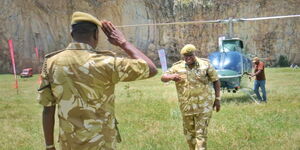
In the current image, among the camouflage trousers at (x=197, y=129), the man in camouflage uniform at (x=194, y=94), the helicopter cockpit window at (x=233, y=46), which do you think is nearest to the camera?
the camouflage trousers at (x=197, y=129)

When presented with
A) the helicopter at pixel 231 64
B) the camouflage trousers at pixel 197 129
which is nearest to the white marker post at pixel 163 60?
the helicopter at pixel 231 64

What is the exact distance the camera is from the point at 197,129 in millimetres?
5152

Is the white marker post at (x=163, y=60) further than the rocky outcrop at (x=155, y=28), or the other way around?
the rocky outcrop at (x=155, y=28)

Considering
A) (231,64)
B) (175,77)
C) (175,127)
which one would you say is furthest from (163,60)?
(175,77)

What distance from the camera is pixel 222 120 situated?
834cm

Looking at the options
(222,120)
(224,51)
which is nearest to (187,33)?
(224,51)

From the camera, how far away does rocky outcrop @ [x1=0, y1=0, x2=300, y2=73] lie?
40719 mm

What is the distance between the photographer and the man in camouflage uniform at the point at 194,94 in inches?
205

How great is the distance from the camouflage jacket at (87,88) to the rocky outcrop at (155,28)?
37431 millimetres

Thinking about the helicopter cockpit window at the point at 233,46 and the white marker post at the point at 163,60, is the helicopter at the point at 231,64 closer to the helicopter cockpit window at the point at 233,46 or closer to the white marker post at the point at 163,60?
the helicopter cockpit window at the point at 233,46

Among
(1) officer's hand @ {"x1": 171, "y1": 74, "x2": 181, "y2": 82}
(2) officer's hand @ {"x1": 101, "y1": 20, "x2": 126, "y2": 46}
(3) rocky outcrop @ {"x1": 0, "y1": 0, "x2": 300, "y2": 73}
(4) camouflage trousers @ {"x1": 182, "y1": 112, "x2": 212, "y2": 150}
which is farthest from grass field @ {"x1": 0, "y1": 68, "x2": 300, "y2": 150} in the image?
(3) rocky outcrop @ {"x1": 0, "y1": 0, "x2": 300, "y2": 73}

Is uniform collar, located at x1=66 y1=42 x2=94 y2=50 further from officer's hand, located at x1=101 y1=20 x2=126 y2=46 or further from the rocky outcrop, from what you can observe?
the rocky outcrop

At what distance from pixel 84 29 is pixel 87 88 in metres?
0.42

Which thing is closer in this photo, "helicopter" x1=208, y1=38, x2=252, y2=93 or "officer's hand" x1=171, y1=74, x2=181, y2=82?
"officer's hand" x1=171, y1=74, x2=181, y2=82
